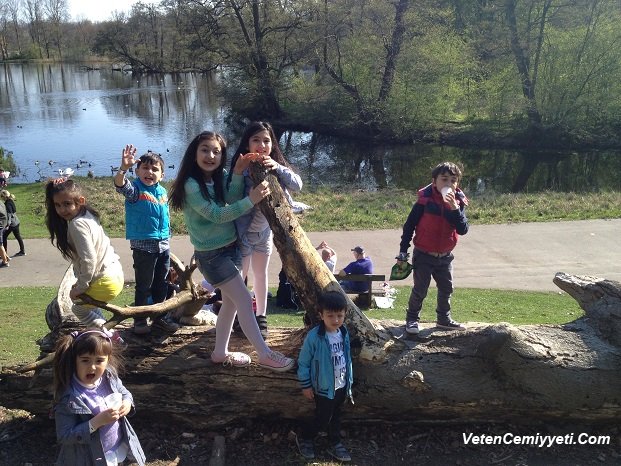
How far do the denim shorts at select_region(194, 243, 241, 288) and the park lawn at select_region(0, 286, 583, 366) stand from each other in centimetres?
370

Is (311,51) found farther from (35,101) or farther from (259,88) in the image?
(35,101)

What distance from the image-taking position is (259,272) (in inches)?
189

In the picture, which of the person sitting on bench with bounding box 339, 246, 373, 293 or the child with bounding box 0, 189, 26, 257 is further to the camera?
the child with bounding box 0, 189, 26, 257

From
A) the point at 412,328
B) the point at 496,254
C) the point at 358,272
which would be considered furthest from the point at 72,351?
the point at 496,254

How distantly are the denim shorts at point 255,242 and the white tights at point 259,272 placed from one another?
0.04 m

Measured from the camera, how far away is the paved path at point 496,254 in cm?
1091

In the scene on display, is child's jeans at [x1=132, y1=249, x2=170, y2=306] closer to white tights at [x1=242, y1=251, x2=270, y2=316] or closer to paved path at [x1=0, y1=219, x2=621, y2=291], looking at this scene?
white tights at [x1=242, y1=251, x2=270, y2=316]

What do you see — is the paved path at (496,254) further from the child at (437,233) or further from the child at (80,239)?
the child at (80,239)

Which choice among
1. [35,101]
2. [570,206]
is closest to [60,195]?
[570,206]

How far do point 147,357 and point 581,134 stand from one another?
34.3m

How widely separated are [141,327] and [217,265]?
47.5 inches

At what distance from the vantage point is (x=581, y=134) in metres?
33.6

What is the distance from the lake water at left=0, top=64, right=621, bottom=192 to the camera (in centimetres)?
2589

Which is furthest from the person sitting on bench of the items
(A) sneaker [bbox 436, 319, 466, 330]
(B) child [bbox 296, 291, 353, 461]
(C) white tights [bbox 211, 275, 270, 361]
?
(B) child [bbox 296, 291, 353, 461]
